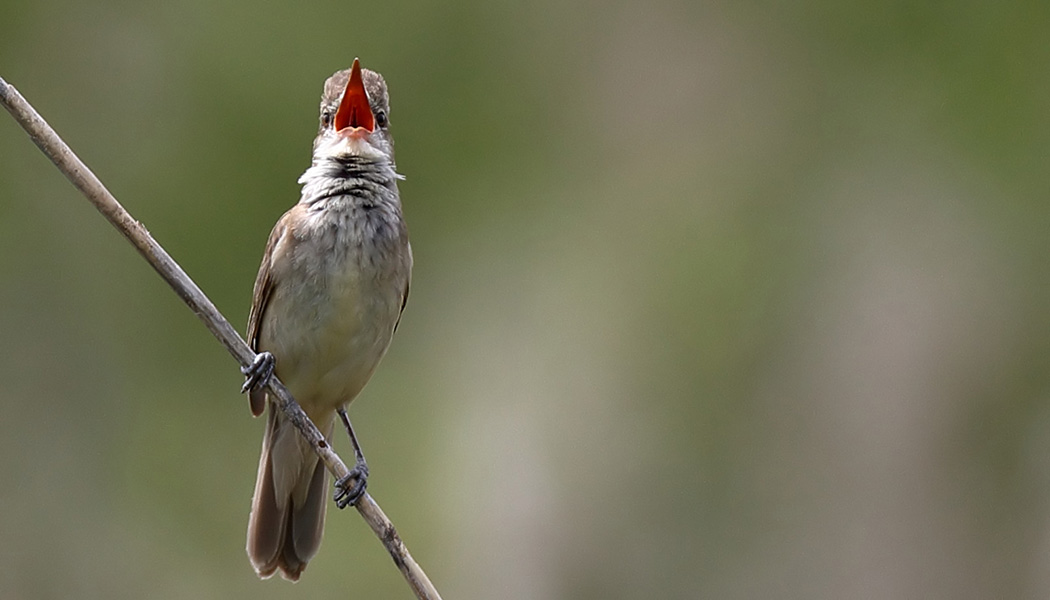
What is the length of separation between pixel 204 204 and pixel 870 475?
159 inches

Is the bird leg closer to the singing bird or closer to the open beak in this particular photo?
the singing bird

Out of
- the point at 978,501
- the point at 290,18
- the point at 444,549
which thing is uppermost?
the point at 290,18

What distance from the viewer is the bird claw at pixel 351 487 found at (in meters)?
3.55

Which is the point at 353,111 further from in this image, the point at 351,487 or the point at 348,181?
the point at 351,487

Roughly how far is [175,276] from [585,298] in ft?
15.6

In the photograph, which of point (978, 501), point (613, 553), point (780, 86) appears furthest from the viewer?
point (780, 86)

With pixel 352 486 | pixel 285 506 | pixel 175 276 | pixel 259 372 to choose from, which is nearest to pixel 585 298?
pixel 285 506

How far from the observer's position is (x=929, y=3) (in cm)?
742

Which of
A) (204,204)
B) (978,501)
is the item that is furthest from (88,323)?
(978,501)

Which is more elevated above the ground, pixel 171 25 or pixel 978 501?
pixel 171 25

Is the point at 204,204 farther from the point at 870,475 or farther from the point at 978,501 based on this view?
the point at 978,501

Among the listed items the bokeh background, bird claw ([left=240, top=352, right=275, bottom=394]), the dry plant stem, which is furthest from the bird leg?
the bokeh background

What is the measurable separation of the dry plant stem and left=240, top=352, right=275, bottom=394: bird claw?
123mm

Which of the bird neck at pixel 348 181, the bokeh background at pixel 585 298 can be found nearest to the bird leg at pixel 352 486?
the bird neck at pixel 348 181
